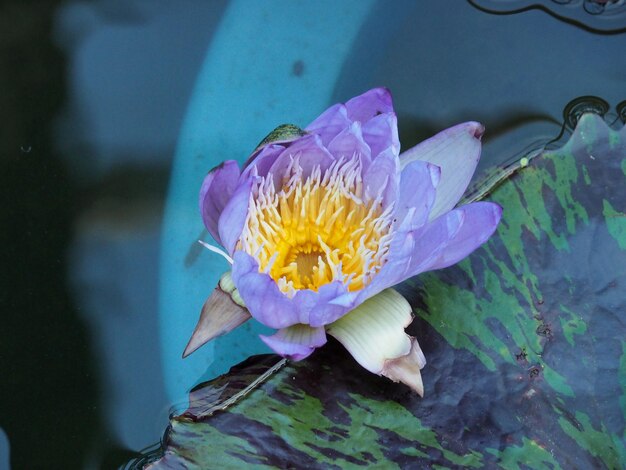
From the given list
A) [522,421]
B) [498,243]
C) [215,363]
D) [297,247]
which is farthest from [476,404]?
[215,363]

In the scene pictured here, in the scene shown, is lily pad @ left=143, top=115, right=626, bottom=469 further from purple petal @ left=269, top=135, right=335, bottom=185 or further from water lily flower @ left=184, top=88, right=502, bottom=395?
purple petal @ left=269, top=135, right=335, bottom=185

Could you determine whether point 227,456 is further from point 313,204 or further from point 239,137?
point 239,137

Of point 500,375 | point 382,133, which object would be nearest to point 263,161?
point 382,133

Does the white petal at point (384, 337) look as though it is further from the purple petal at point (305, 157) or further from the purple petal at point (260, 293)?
the purple petal at point (305, 157)

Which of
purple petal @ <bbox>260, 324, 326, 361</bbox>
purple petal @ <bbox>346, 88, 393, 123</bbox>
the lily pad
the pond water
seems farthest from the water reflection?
Answer: purple petal @ <bbox>346, 88, 393, 123</bbox>

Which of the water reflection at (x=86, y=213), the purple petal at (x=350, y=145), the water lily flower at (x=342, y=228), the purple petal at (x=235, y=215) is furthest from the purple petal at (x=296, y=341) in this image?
the water reflection at (x=86, y=213)

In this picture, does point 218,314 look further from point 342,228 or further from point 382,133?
point 382,133
